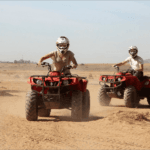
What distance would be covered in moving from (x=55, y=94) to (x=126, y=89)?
455cm

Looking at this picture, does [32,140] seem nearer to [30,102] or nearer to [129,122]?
[30,102]

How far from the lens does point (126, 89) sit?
38.1 feet

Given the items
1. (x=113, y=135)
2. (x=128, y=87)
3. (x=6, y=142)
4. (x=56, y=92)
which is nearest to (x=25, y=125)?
(x=56, y=92)

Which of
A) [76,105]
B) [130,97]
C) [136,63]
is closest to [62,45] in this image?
[76,105]

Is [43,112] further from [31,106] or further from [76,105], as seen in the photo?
[76,105]

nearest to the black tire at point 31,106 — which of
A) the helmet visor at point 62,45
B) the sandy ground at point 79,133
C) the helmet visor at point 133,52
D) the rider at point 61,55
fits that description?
the sandy ground at point 79,133

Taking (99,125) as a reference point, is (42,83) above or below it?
above

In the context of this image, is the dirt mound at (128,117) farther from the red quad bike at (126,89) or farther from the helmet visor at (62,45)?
the red quad bike at (126,89)

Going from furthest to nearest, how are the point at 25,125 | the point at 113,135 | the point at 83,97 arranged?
the point at 83,97 < the point at 25,125 < the point at 113,135

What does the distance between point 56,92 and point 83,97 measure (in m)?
1.15

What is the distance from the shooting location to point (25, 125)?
738cm

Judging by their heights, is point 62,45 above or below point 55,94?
above

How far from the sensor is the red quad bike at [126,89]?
11556 millimetres

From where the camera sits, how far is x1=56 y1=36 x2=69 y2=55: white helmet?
868 cm
